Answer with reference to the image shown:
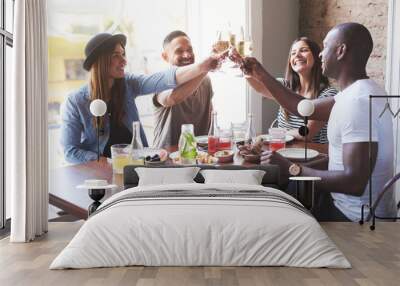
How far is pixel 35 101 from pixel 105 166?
1.13 meters

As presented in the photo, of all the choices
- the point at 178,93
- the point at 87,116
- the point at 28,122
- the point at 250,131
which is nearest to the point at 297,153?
the point at 250,131

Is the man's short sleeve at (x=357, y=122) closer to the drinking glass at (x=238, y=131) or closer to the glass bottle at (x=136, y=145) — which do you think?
the drinking glass at (x=238, y=131)

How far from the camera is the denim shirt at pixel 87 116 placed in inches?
234

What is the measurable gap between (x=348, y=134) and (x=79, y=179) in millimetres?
2773

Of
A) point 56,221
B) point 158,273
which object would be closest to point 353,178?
point 158,273

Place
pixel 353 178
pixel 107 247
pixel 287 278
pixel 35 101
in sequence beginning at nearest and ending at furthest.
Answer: pixel 287 278 < pixel 107 247 < pixel 35 101 < pixel 353 178

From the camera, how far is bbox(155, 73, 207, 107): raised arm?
5969 mm

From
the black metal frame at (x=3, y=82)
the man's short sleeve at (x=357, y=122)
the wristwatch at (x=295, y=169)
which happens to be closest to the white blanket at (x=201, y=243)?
the black metal frame at (x=3, y=82)

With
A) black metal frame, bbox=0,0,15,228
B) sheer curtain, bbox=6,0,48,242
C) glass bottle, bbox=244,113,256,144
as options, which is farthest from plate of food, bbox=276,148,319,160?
black metal frame, bbox=0,0,15,228

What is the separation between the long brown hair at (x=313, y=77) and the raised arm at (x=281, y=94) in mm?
68

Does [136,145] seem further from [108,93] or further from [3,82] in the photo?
[3,82]

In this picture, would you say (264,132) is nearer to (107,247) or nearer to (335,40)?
(335,40)

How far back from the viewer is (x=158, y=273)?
12.5 ft

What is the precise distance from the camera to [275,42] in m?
5.95
